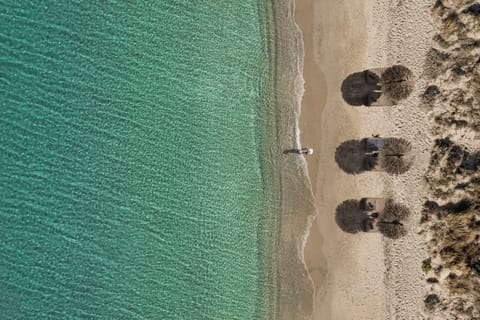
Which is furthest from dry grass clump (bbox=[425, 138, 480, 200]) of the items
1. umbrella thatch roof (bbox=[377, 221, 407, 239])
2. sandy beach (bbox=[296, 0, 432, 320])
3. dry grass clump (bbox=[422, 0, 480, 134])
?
umbrella thatch roof (bbox=[377, 221, 407, 239])

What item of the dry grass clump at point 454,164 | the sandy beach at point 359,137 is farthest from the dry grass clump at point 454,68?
the sandy beach at point 359,137

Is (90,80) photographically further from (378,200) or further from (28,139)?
(378,200)

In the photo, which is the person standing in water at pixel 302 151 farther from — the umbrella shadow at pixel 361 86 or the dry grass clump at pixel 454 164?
the dry grass clump at pixel 454 164

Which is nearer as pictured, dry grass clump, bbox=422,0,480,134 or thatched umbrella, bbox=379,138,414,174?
dry grass clump, bbox=422,0,480,134

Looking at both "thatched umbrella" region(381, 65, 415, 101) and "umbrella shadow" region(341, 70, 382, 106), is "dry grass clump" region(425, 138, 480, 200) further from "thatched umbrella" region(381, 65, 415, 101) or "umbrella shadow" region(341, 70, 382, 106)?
"umbrella shadow" region(341, 70, 382, 106)

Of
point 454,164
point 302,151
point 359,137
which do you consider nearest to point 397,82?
point 359,137
